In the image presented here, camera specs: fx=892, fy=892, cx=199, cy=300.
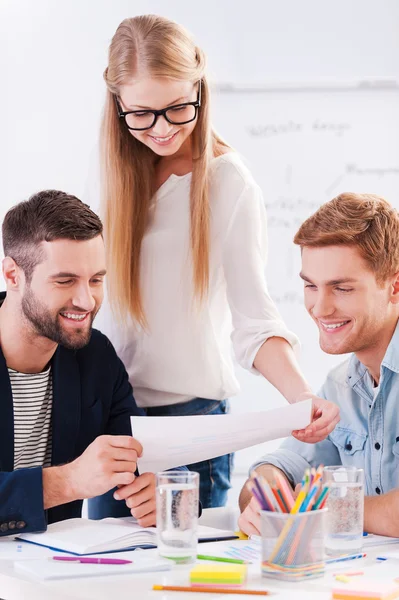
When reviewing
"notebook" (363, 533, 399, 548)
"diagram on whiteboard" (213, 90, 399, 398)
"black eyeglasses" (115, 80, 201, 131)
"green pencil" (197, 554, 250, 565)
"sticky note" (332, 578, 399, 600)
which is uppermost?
"diagram on whiteboard" (213, 90, 399, 398)

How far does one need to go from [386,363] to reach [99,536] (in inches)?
27.2

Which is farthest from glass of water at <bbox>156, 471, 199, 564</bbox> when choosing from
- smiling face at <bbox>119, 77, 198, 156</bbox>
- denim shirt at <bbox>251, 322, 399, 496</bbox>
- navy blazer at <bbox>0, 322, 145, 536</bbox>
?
smiling face at <bbox>119, 77, 198, 156</bbox>

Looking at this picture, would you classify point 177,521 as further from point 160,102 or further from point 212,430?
point 160,102

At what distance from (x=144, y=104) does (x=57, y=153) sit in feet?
5.40

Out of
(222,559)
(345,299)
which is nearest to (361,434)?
(345,299)

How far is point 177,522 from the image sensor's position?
146cm

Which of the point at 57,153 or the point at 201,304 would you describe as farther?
the point at 57,153

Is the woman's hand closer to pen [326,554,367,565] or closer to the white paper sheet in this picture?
the white paper sheet

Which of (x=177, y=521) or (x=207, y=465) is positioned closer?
(x=177, y=521)

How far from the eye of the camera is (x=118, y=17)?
3.62 metres

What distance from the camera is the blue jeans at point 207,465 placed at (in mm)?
2229

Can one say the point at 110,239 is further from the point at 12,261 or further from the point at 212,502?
the point at 212,502

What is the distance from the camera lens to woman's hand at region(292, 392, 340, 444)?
5.93 feet

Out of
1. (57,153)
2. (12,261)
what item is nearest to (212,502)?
(12,261)
